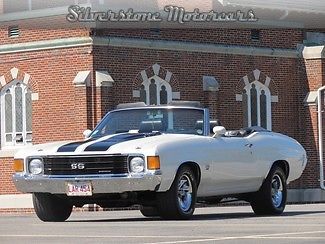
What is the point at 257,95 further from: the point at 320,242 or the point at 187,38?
the point at 320,242

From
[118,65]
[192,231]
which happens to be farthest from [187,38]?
[192,231]

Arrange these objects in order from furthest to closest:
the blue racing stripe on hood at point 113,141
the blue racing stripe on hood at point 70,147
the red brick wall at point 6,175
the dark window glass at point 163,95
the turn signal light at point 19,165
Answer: the dark window glass at point 163,95, the red brick wall at point 6,175, the turn signal light at point 19,165, the blue racing stripe on hood at point 70,147, the blue racing stripe on hood at point 113,141

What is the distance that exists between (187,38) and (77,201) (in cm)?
1758

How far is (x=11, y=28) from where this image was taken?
33.9 metres

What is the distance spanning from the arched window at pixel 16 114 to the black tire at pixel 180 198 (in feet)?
53.7

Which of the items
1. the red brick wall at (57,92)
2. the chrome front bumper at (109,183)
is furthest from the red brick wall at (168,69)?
the chrome front bumper at (109,183)

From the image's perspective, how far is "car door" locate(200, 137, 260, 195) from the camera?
18156 mm

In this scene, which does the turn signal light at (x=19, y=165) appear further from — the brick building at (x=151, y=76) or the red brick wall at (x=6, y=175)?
the red brick wall at (x=6, y=175)

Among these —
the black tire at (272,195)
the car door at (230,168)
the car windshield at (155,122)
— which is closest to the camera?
the car door at (230,168)

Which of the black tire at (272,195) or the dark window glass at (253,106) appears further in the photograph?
the dark window glass at (253,106)

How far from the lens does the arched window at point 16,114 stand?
33656mm

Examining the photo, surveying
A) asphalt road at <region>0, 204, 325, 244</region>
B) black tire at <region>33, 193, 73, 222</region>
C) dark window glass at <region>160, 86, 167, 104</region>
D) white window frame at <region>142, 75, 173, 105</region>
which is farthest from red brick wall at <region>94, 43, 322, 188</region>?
asphalt road at <region>0, 204, 325, 244</region>

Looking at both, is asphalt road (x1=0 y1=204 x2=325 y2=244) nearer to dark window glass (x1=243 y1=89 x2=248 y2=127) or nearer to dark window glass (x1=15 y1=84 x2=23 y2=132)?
dark window glass (x1=15 y1=84 x2=23 y2=132)

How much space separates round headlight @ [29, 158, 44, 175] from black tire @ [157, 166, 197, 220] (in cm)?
164
